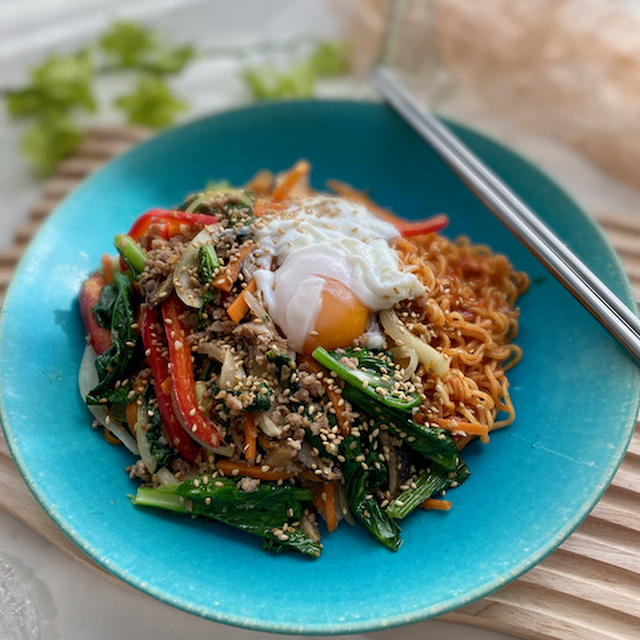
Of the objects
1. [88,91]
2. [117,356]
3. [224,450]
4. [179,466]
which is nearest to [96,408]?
[117,356]

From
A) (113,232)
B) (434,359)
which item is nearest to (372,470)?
(434,359)

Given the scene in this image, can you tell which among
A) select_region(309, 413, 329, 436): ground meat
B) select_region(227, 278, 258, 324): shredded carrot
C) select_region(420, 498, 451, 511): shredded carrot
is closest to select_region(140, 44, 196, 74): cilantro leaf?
select_region(227, 278, 258, 324): shredded carrot

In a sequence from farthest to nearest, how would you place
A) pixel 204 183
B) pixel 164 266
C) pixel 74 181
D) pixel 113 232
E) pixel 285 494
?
pixel 74 181
pixel 204 183
pixel 113 232
pixel 164 266
pixel 285 494

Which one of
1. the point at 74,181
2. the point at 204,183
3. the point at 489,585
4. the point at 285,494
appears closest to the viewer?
the point at 489,585

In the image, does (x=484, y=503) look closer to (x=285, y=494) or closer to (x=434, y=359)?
(x=434, y=359)

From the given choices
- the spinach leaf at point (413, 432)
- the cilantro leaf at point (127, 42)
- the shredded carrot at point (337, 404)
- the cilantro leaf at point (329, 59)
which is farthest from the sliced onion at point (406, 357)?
the cilantro leaf at point (127, 42)

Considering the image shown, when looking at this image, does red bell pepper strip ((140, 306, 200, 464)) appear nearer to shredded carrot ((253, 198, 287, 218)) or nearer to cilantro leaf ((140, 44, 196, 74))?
shredded carrot ((253, 198, 287, 218))

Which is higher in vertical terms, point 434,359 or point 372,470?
point 434,359

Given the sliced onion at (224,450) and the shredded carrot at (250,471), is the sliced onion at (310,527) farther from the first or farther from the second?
the sliced onion at (224,450)
